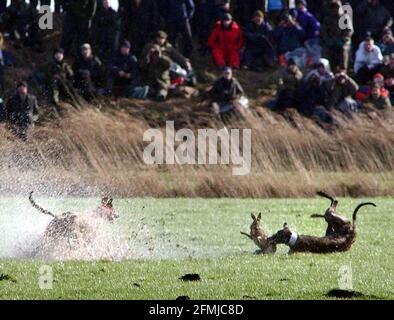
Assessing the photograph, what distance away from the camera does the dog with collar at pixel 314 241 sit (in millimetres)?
15930

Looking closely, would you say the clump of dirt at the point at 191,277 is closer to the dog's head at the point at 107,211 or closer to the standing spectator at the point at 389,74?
the dog's head at the point at 107,211

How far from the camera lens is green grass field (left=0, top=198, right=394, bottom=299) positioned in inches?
522

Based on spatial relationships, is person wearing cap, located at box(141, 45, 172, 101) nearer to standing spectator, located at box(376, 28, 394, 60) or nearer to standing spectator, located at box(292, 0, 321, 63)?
standing spectator, located at box(292, 0, 321, 63)

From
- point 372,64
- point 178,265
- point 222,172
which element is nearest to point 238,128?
point 222,172

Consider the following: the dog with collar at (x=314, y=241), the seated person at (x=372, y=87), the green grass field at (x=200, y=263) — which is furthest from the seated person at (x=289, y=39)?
the dog with collar at (x=314, y=241)

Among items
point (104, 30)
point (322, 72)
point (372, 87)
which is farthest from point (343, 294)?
point (104, 30)

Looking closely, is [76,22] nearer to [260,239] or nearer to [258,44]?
[258,44]

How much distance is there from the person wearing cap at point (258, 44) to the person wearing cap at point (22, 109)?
20.0ft

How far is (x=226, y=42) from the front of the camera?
32844mm

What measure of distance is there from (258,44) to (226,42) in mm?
906

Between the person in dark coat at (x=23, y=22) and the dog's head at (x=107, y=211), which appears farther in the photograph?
the person in dark coat at (x=23, y=22)

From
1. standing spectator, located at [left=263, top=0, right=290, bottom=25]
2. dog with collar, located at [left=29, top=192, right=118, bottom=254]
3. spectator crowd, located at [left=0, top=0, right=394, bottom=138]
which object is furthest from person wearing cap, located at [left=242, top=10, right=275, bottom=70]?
dog with collar, located at [left=29, top=192, right=118, bottom=254]
